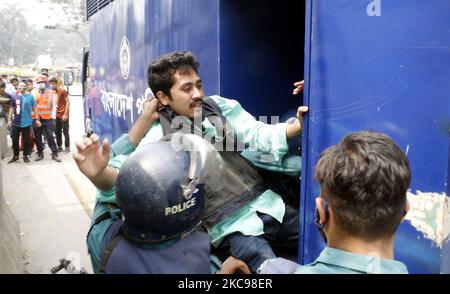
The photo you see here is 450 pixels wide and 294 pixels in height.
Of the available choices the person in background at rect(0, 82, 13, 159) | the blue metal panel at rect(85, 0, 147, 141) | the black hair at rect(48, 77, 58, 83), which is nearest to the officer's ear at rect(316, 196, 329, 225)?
the blue metal panel at rect(85, 0, 147, 141)

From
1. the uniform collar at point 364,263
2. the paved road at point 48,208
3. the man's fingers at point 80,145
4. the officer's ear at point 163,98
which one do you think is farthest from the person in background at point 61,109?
the uniform collar at point 364,263

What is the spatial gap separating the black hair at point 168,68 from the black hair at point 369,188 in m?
1.23

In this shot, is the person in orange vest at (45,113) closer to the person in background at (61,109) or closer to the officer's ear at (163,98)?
the person in background at (61,109)

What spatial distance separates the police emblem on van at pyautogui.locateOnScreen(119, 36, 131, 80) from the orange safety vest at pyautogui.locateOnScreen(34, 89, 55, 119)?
149 inches

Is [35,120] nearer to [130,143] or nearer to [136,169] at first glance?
[130,143]

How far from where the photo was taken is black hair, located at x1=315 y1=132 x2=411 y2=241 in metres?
1.01

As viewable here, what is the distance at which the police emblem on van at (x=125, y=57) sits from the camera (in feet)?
16.1

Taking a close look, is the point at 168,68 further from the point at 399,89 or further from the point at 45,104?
the point at 45,104

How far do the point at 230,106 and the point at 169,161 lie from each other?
88 centimetres

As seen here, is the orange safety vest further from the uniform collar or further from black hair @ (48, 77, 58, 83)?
the uniform collar

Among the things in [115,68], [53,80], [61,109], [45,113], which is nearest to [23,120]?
[45,113]

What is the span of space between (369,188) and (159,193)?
0.58 m

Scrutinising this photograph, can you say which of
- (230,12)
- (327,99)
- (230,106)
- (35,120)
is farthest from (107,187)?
(35,120)

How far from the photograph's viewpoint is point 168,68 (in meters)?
2.11
